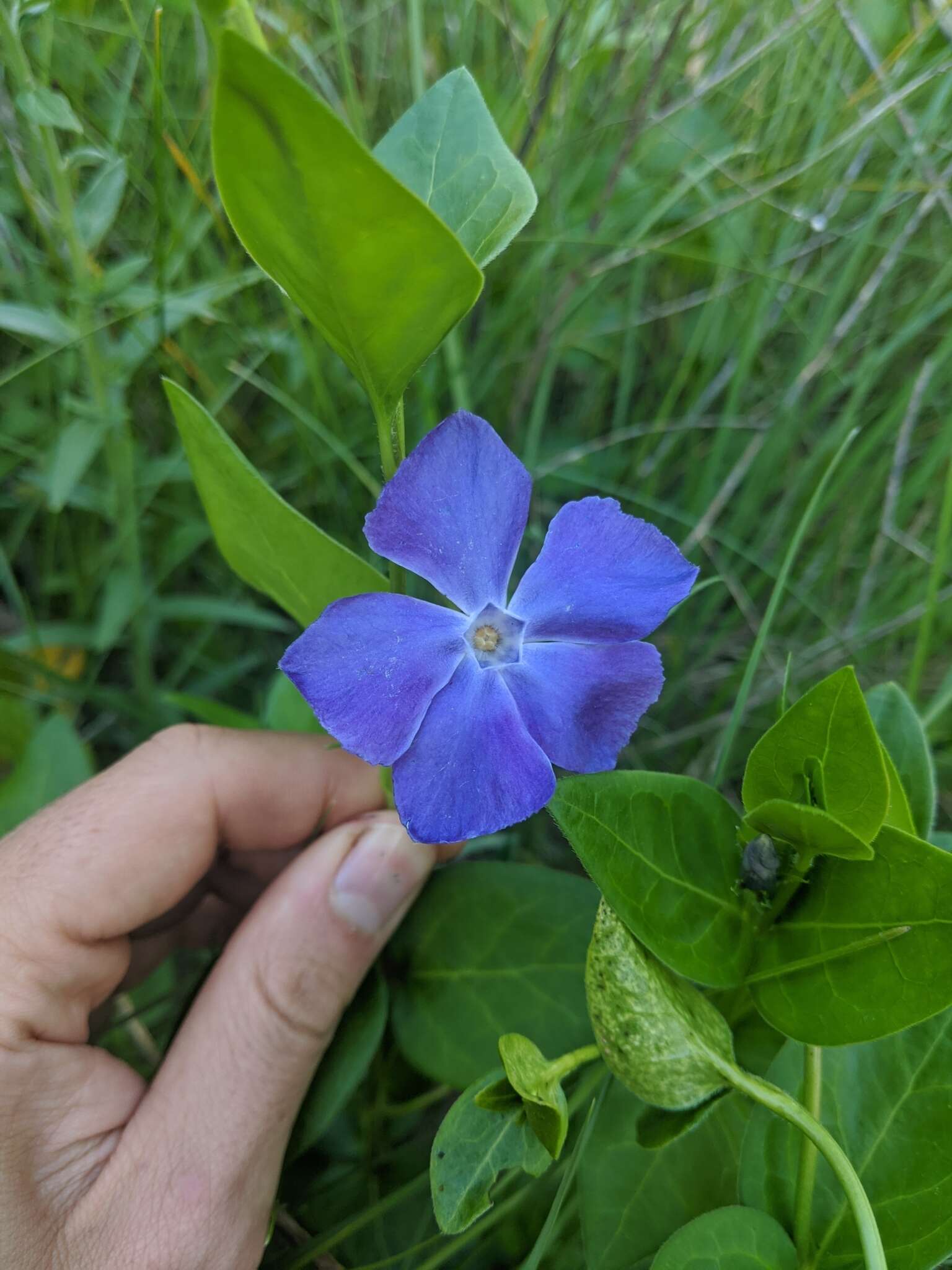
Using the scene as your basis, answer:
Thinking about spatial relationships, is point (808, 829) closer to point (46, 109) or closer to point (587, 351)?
point (46, 109)

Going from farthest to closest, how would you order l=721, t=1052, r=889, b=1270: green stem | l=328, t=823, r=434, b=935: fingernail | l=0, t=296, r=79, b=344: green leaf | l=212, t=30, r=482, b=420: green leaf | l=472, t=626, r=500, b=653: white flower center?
1. l=0, t=296, r=79, b=344: green leaf
2. l=328, t=823, r=434, b=935: fingernail
3. l=472, t=626, r=500, b=653: white flower center
4. l=721, t=1052, r=889, b=1270: green stem
5. l=212, t=30, r=482, b=420: green leaf

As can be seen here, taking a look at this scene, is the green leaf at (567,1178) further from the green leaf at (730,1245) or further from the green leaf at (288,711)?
the green leaf at (288,711)

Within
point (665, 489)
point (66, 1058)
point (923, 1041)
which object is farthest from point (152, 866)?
point (665, 489)

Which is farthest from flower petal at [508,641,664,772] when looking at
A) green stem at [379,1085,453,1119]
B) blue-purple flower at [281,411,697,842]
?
green stem at [379,1085,453,1119]

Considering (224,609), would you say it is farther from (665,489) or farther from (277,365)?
(665,489)

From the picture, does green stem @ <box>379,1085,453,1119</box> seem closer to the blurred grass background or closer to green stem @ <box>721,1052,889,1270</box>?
green stem @ <box>721,1052,889,1270</box>

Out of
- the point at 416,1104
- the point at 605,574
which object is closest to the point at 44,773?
the point at 416,1104
